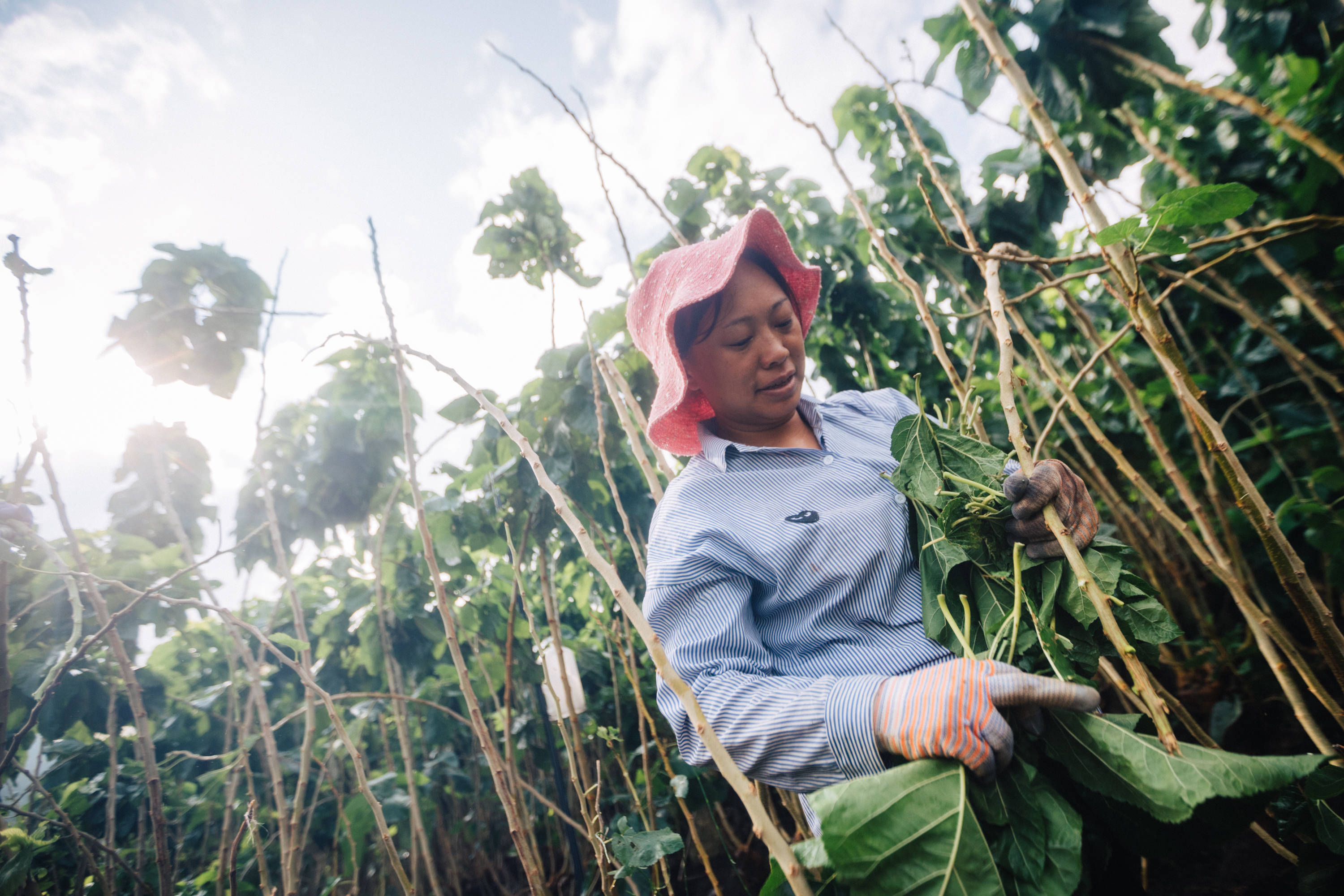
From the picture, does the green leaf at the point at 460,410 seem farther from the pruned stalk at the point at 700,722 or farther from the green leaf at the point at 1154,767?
the green leaf at the point at 1154,767

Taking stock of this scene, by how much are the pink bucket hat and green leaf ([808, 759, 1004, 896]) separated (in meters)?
0.79

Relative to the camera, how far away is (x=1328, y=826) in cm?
84

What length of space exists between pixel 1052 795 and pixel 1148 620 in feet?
1.07

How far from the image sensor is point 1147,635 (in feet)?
2.71

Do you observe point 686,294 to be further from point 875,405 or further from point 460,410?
point 460,410

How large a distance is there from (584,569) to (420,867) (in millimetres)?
1700

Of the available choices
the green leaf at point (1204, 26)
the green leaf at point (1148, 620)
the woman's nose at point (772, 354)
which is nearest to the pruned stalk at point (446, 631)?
the woman's nose at point (772, 354)

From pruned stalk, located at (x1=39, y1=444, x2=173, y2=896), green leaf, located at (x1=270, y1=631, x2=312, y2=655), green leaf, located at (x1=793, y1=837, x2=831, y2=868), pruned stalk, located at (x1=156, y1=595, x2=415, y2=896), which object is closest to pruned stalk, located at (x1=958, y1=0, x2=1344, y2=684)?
green leaf, located at (x1=793, y1=837, x2=831, y2=868)

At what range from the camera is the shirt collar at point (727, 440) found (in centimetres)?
124

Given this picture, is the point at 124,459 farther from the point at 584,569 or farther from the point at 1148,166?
the point at 1148,166

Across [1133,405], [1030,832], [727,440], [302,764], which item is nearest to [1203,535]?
[1133,405]

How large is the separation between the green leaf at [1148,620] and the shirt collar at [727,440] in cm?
62

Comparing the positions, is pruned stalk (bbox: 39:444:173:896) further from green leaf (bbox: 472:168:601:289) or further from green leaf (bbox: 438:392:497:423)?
green leaf (bbox: 472:168:601:289)

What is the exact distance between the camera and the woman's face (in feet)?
4.04
